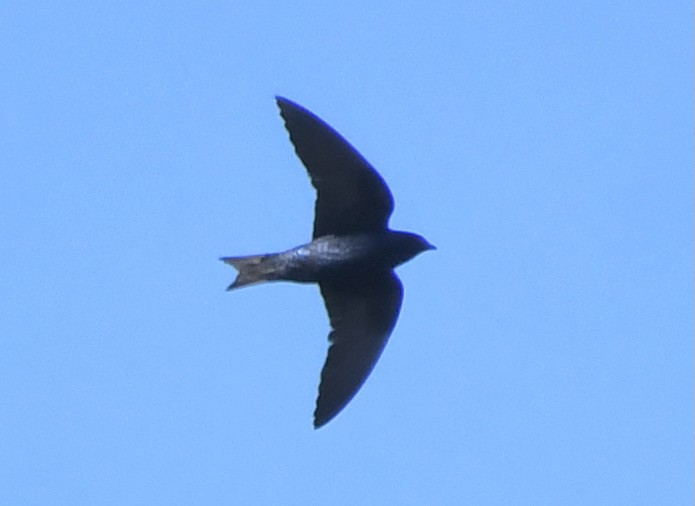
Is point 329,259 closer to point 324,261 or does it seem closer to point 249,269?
point 324,261

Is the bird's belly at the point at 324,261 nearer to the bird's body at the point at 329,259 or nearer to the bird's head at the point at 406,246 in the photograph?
the bird's body at the point at 329,259

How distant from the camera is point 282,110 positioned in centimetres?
1479

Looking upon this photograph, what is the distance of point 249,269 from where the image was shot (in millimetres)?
14641

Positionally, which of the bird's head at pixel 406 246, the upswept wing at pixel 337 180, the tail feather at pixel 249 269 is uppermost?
the upswept wing at pixel 337 180

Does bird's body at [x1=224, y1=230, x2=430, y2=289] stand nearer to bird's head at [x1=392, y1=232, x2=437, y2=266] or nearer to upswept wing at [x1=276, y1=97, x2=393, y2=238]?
bird's head at [x1=392, y1=232, x2=437, y2=266]

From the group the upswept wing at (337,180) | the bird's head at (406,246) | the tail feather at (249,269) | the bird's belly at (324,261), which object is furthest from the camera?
the bird's head at (406,246)

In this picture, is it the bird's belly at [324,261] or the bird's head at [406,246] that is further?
the bird's head at [406,246]

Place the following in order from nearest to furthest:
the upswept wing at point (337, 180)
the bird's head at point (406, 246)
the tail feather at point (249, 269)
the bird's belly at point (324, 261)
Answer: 1. the tail feather at point (249, 269)
2. the bird's belly at point (324, 261)
3. the upswept wing at point (337, 180)
4. the bird's head at point (406, 246)

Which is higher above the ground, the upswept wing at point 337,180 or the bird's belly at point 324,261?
the upswept wing at point 337,180

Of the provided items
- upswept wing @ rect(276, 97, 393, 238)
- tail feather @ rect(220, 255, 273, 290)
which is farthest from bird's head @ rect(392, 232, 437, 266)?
tail feather @ rect(220, 255, 273, 290)

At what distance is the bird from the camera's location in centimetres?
1471

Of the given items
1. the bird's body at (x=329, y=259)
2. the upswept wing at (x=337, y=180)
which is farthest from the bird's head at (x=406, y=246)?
the upswept wing at (x=337, y=180)

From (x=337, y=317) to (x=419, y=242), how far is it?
0.84 m

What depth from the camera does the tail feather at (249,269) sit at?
14594mm
